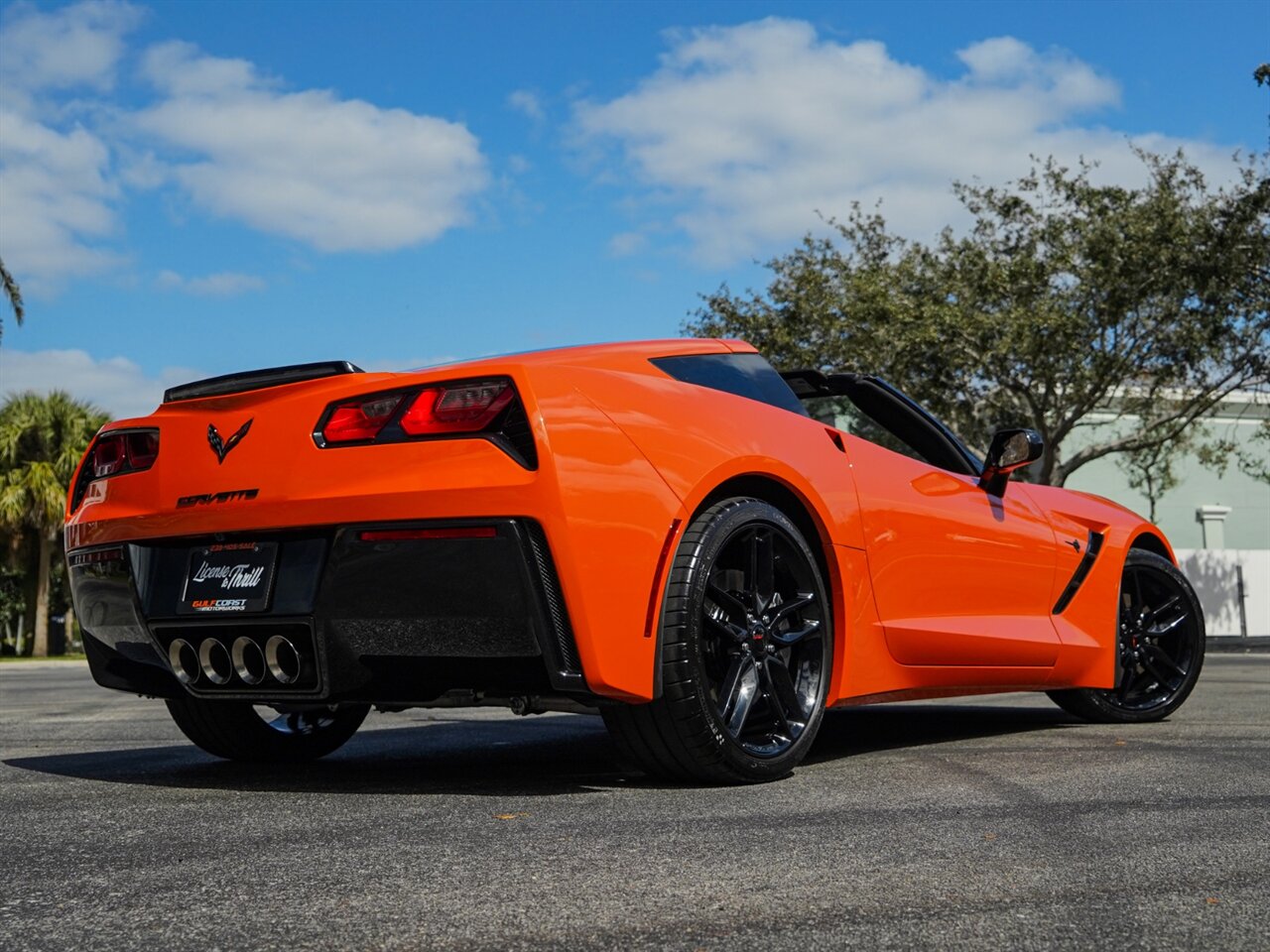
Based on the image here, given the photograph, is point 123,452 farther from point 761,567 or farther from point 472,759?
point 761,567

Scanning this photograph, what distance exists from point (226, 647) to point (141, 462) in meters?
0.67

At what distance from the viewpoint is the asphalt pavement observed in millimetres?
2279

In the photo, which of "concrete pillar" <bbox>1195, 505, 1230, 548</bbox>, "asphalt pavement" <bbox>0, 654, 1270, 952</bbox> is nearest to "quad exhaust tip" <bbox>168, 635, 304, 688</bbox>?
"asphalt pavement" <bbox>0, 654, 1270, 952</bbox>

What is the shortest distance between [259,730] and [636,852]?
2324 mm

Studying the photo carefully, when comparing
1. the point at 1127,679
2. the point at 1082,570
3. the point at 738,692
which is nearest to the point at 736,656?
the point at 738,692

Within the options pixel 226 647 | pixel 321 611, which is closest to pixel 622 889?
pixel 321 611

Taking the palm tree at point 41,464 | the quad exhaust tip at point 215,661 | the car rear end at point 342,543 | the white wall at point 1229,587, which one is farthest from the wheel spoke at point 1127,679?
the palm tree at point 41,464

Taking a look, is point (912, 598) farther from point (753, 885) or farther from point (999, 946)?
Answer: point (999, 946)

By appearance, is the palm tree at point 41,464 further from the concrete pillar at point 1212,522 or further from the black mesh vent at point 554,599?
the concrete pillar at point 1212,522

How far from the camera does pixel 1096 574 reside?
596cm

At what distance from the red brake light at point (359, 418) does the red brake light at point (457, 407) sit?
0.06 m

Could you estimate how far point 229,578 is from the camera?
383 cm

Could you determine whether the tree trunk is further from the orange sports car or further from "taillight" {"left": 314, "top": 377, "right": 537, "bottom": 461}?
"taillight" {"left": 314, "top": 377, "right": 537, "bottom": 461}

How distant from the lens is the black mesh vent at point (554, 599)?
138 inches
